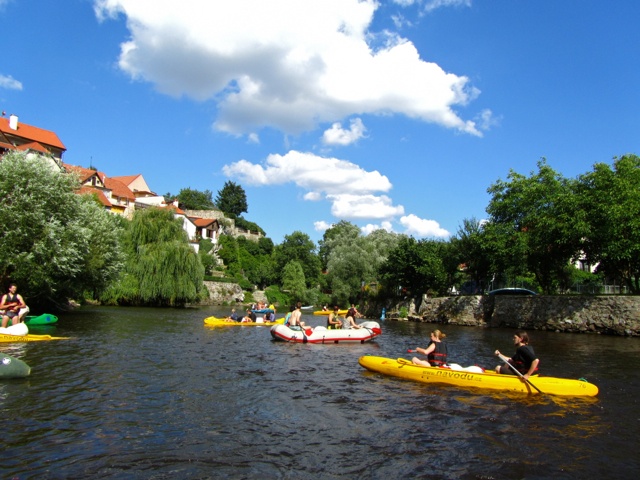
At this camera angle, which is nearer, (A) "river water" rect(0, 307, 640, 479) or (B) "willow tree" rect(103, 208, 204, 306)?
(A) "river water" rect(0, 307, 640, 479)

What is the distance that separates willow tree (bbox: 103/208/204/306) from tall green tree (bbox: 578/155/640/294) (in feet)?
99.6

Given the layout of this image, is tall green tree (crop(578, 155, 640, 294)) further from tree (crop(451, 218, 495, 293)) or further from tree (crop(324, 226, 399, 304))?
tree (crop(324, 226, 399, 304))

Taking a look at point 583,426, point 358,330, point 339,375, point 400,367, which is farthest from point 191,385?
point 358,330

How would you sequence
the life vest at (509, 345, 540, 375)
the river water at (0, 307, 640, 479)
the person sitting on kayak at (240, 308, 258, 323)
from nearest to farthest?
the river water at (0, 307, 640, 479), the life vest at (509, 345, 540, 375), the person sitting on kayak at (240, 308, 258, 323)

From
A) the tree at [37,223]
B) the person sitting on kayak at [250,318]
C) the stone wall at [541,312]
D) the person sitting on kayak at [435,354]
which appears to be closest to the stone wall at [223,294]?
the stone wall at [541,312]

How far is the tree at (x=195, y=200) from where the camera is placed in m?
102

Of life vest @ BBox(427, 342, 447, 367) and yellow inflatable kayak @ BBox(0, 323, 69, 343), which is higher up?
life vest @ BBox(427, 342, 447, 367)

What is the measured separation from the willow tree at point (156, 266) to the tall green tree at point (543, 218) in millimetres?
27218

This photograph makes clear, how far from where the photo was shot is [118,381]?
11.3 meters

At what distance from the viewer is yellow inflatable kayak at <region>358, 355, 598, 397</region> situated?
11117 millimetres

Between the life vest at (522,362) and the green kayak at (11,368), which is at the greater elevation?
the life vest at (522,362)

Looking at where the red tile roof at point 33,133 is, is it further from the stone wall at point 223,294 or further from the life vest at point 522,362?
the life vest at point 522,362

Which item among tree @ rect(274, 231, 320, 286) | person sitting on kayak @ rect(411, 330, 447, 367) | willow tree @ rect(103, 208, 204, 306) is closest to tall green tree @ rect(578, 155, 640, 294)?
person sitting on kayak @ rect(411, 330, 447, 367)

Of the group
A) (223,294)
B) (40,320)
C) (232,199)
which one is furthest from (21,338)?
(232,199)
